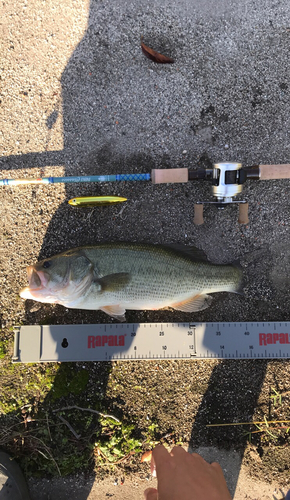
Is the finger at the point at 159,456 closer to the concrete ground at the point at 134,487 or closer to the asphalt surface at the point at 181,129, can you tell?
the concrete ground at the point at 134,487

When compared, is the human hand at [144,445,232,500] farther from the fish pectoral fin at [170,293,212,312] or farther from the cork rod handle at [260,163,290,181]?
the cork rod handle at [260,163,290,181]

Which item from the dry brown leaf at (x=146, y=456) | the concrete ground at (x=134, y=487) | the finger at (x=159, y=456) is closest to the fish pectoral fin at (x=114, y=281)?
the finger at (x=159, y=456)

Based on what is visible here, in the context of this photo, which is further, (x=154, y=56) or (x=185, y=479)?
(x=154, y=56)

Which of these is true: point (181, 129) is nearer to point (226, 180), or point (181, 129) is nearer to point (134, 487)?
point (226, 180)

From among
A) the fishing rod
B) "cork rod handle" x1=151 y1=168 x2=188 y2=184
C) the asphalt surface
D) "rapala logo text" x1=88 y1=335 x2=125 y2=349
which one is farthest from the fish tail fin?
"rapala logo text" x1=88 y1=335 x2=125 y2=349

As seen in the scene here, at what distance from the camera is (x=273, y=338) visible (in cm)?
310

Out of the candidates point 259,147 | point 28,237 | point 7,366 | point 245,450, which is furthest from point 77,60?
point 245,450

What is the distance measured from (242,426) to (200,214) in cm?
234

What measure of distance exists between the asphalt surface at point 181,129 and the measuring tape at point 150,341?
0.44ft

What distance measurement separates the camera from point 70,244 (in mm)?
3229

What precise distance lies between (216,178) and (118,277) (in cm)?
133

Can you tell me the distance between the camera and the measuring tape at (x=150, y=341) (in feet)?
10.1

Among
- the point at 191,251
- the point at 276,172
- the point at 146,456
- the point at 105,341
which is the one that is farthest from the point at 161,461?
the point at 276,172

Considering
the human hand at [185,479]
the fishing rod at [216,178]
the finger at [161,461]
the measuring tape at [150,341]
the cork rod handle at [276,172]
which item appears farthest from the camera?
the measuring tape at [150,341]
